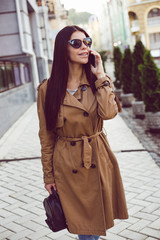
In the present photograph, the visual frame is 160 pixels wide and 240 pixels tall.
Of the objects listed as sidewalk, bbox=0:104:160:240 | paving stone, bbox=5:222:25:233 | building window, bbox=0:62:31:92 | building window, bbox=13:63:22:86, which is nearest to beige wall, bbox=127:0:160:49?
building window, bbox=0:62:31:92

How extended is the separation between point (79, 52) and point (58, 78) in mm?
265

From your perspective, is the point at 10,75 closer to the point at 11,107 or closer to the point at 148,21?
the point at 11,107

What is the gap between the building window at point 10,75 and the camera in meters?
12.2

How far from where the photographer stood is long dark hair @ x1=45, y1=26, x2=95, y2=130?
2.67 meters

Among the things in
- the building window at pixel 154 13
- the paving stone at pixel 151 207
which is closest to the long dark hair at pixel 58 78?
the paving stone at pixel 151 207

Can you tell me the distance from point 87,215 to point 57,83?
1.08 m

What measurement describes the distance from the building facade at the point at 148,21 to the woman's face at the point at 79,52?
38004mm

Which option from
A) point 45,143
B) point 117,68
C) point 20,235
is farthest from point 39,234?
point 117,68

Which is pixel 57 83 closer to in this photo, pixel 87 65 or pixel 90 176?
pixel 87 65

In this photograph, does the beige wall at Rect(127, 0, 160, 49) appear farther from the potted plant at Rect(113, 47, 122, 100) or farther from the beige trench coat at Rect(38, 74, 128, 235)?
the beige trench coat at Rect(38, 74, 128, 235)

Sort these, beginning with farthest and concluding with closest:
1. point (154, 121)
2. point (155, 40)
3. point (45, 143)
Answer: point (155, 40), point (154, 121), point (45, 143)

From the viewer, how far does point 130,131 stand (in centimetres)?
989

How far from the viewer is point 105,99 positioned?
2605 mm

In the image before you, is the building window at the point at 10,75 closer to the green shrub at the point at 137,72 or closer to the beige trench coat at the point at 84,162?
the green shrub at the point at 137,72
